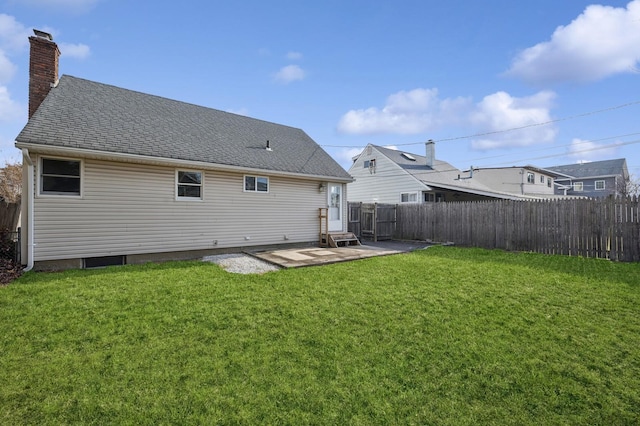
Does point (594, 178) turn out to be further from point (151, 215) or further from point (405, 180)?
point (151, 215)

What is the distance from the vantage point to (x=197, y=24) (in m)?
11.1

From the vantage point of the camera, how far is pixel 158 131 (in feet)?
31.1

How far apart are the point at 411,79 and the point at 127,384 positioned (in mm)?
17963

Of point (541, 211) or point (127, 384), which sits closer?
point (127, 384)

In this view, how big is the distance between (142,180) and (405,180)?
1579cm

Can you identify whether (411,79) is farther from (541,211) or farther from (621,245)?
(621,245)

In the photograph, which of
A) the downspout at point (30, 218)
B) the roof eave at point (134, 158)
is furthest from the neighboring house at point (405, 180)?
the downspout at point (30, 218)

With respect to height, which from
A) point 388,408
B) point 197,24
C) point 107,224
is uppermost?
point 197,24

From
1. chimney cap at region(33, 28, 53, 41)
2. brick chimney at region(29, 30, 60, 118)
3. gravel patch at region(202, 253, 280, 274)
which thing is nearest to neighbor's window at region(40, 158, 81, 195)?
brick chimney at region(29, 30, 60, 118)

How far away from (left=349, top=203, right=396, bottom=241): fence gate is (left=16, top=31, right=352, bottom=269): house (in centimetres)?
271

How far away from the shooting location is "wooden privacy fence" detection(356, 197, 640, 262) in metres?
8.59

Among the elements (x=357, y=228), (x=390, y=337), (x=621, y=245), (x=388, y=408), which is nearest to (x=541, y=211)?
(x=621, y=245)

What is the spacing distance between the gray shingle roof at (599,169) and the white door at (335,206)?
43.2m

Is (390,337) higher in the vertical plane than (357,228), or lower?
lower
